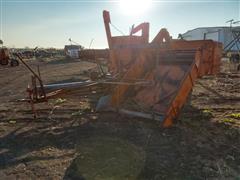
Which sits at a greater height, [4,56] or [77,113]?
[4,56]

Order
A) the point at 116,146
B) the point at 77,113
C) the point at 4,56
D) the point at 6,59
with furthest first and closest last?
the point at 6,59, the point at 4,56, the point at 77,113, the point at 116,146

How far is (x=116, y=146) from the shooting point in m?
3.90

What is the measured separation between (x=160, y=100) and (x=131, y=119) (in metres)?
0.71

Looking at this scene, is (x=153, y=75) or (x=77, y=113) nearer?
(x=153, y=75)

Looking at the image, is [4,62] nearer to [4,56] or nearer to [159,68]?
[4,56]

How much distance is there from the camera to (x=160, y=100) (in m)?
5.18

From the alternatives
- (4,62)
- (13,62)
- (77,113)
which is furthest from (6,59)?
(77,113)

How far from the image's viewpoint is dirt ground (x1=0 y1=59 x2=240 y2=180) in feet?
10.4

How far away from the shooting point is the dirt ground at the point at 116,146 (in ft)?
10.4

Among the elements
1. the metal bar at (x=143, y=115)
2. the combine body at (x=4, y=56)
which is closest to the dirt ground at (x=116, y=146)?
the metal bar at (x=143, y=115)

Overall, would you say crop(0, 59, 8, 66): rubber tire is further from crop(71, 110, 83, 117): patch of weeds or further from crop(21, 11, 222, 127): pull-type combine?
crop(21, 11, 222, 127): pull-type combine

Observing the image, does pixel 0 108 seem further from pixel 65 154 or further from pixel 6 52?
pixel 6 52

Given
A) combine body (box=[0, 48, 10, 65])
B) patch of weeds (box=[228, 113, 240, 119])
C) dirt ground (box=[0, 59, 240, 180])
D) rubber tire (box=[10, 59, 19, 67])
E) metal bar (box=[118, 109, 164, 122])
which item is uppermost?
combine body (box=[0, 48, 10, 65])

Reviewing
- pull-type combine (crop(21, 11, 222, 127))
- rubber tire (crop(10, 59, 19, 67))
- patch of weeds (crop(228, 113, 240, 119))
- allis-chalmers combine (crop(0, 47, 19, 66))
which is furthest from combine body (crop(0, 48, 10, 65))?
patch of weeds (crop(228, 113, 240, 119))
